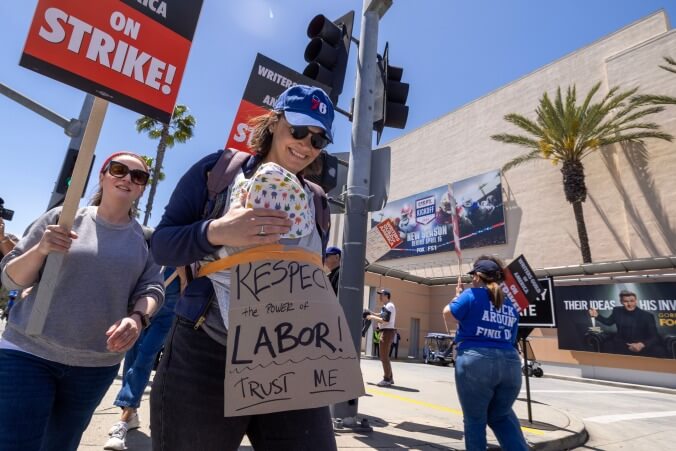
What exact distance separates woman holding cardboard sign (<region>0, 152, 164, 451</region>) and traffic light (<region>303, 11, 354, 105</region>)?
3446mm

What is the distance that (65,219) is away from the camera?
1.87 meters

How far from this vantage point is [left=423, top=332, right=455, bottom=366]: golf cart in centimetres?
1831

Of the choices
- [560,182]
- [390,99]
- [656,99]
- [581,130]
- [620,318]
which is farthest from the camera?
[560,182]

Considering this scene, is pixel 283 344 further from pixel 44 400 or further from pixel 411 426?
pixel 411 426

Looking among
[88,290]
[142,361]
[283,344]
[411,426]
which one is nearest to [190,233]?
[283,344]

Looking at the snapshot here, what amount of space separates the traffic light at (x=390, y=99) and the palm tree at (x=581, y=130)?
17.9 metres

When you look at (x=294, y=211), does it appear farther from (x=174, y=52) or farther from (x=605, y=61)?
(x=605, y=61)

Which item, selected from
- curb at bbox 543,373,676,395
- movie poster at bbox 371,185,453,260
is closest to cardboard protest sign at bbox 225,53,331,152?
curb at bbox 543,373,676,395

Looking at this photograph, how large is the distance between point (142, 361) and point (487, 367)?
2.73m

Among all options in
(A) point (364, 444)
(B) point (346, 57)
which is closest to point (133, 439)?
(A) point (364, 444)

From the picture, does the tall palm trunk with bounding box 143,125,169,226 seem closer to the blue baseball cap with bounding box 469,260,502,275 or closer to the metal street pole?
the metal street pole

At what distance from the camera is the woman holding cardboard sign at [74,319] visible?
1.75 metres

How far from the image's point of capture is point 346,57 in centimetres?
545

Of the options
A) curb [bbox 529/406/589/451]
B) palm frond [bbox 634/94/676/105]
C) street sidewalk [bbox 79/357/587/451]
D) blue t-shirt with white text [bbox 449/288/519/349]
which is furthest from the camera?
palm frond [bbox 634/94/676/105]
